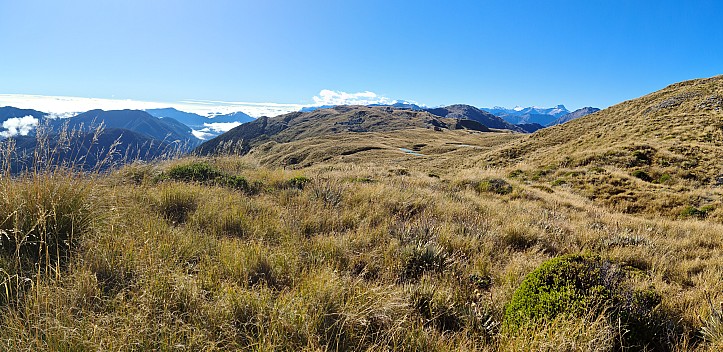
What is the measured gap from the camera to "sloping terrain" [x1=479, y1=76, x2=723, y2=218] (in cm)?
1374

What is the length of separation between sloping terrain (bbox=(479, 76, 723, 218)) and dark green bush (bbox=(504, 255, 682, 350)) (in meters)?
12.8

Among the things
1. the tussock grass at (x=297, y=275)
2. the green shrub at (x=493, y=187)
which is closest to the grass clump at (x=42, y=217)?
the tussock grass at (x=297, y=275)

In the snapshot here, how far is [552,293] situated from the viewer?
301 cm

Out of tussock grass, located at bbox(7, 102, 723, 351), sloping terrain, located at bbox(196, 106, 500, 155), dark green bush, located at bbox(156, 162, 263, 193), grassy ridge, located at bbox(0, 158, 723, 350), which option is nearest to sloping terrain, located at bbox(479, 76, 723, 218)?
tussock grass, located at bbox(7, 102, 723, 351)

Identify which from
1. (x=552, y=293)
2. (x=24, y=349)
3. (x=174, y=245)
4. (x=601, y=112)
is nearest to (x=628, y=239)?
(x=552, y=293)

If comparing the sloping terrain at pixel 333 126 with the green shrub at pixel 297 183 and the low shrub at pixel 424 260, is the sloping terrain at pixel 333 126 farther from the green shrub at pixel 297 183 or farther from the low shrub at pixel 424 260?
the low shrub at pixel 424 260

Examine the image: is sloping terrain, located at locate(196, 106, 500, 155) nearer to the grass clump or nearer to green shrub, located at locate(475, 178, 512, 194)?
green shrub, located at locate(475, 178, 512, 194)

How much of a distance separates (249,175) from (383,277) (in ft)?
22.6

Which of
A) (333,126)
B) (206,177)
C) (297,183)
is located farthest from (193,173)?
(333,126)

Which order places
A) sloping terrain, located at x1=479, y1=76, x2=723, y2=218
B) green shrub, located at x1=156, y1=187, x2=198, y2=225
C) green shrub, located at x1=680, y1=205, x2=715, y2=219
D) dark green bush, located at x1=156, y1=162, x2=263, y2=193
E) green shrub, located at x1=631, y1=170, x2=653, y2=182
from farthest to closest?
green shrub, located at x1=631, y1=170, x2=653, y2=182 < sloping terrain, located at x1=479, y1=76, x2=723, y2=218 < green shrub, located at x1=680, y1=205, x2=715, y2=219 < dark green bush, located at x1=156, y1=162, x2=263, y2=193 < green shrub, located at x1=156, y1=187, x2=198, y2=225

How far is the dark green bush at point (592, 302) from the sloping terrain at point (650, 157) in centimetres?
1280

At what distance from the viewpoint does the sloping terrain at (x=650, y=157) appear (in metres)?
13.7

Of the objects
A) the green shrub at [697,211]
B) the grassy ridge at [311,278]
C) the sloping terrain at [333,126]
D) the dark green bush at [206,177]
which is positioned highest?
the sloping terrain at [333,126]

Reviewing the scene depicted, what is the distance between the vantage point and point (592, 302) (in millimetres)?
2826
